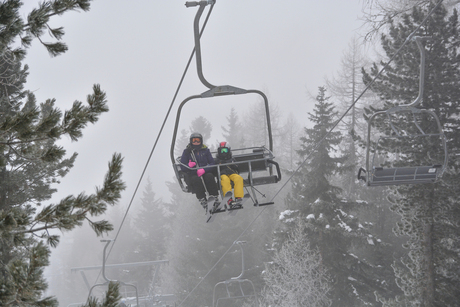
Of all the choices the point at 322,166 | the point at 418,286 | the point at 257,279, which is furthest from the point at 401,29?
the point at 257,279

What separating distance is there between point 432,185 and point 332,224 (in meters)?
9.70

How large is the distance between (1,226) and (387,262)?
26.4 metres

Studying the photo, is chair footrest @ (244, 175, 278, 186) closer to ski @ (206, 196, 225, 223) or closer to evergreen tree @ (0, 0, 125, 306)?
ski @ (206, 196, 225, 223)

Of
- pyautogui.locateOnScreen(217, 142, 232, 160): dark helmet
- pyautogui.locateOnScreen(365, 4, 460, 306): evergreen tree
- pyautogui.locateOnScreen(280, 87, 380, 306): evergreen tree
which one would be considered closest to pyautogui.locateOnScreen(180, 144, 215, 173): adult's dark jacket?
pyautogui.locateOnScreen(217, 142, 232, 160): dark helmet

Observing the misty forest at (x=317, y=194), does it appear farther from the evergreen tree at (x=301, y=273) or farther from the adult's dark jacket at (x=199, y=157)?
the adult's dark jacket at (x=199, y=157)

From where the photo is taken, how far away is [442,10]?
12766 millimetres

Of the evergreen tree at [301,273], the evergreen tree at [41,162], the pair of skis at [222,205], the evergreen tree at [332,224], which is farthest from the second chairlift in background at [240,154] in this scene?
the evergreen tree at [301,273]

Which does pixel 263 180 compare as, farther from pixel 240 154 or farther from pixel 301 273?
pixel 301 273

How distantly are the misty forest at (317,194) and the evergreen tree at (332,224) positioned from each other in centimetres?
7

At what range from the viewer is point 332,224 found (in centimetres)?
2331

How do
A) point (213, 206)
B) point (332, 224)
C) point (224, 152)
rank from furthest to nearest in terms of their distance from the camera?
point (332, 224)
point (224, 152)
point (213, 206)

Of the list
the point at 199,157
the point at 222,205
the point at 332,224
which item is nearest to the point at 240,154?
the point at 199,157

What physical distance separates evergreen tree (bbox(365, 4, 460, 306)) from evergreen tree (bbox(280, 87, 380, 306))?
7.86m

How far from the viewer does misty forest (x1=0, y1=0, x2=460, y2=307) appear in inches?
146
